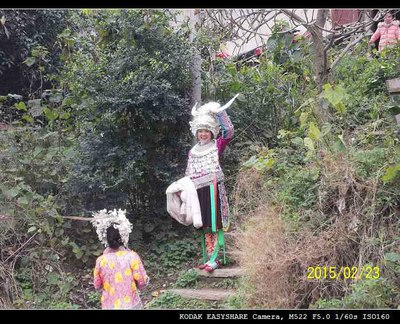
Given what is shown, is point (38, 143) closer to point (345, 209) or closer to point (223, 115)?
point (223, 115)

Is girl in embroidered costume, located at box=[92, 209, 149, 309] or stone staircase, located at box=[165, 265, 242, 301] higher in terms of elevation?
girl in embroidered costume, located at box=[92, 209, 149, 309]

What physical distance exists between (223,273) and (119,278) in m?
1.66

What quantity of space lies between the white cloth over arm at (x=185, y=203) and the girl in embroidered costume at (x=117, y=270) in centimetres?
133

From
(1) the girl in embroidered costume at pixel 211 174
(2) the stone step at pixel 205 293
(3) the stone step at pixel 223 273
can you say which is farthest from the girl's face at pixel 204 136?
(2) the stone step at pixel 205 293

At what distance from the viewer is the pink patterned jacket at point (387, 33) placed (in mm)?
10266

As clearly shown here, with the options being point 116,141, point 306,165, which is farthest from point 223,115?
point 116,141

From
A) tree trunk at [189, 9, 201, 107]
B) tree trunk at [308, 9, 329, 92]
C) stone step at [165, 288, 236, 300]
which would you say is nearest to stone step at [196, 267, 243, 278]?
stone step at [165, 288, 236, 300]

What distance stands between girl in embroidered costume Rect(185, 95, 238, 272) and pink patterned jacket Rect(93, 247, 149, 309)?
59.6 inches

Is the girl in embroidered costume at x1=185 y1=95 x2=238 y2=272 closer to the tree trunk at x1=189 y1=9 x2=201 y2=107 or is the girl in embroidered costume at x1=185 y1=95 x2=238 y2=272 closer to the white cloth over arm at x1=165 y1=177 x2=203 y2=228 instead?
the white cloth over arm at x1=165 y1=177 x2=203 y2=228

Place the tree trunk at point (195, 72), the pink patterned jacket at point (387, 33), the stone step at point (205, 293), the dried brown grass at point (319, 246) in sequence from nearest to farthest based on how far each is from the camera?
the dried brown grass at point (319, 246) < the stone step at point (205, 293) < the tree trunk at point (195, 72) < the pink patterned jacket at point (387, 33)

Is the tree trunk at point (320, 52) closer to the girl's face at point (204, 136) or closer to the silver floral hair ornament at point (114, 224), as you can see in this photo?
the girl's face at point (204, 136)

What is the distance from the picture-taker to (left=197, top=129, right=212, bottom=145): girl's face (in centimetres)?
716

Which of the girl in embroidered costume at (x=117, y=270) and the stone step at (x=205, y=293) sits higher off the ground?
the girl in embroidered costume at (x=117, y=270)

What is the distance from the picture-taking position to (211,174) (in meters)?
7.11
